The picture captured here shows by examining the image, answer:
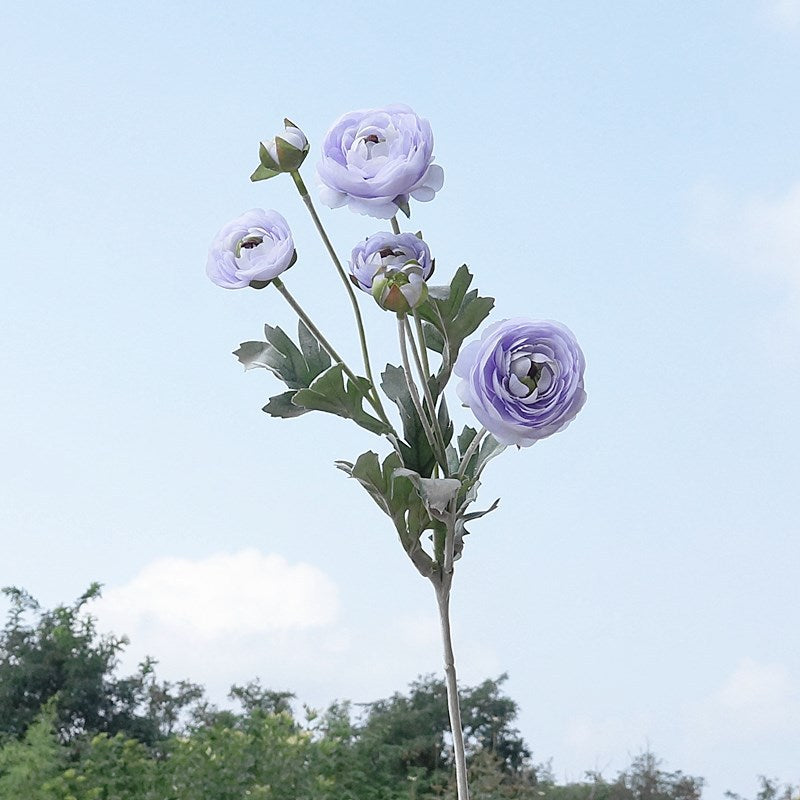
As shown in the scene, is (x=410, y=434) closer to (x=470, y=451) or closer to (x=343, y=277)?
(x=470, y=451)

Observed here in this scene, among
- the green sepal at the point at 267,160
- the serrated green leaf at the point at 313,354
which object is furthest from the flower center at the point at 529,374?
the green sepal at the point at 267,160

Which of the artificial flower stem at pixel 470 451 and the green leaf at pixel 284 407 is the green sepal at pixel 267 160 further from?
the artificial flower stem at pixel 470 451

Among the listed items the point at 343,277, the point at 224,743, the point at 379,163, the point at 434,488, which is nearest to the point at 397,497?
the point at 434,488

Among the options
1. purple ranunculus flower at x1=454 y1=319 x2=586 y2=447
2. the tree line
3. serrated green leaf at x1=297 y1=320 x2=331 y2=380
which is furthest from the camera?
the tree line

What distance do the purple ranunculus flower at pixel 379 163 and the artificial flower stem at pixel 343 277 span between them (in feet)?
0.12

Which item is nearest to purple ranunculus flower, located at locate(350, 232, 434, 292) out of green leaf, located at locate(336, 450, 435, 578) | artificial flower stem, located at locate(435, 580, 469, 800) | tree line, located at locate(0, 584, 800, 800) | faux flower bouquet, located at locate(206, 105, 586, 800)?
faux flower bouquet, located at locate(206, 105, 586, 800)

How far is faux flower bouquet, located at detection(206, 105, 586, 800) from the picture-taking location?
1.54 meters

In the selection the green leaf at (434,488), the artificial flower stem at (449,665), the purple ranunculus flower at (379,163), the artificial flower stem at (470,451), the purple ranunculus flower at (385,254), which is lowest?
the artificial flower stem at (449,665)

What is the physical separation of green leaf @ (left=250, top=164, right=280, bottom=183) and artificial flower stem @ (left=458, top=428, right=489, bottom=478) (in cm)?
48

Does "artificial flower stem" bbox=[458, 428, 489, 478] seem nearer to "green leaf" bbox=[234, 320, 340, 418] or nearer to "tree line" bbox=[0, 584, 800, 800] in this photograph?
"green leaf" bbox=[234, 320, 340, 418]

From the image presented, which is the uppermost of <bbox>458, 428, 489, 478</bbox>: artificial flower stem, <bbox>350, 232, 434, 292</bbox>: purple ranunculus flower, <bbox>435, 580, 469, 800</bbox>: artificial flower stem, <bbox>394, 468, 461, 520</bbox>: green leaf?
<bbox>350, 232, 434, 292</bbox>: purple ranunculus flower

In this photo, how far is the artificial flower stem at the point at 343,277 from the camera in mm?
1606

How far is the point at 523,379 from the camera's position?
144 cm

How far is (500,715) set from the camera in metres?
4.43
